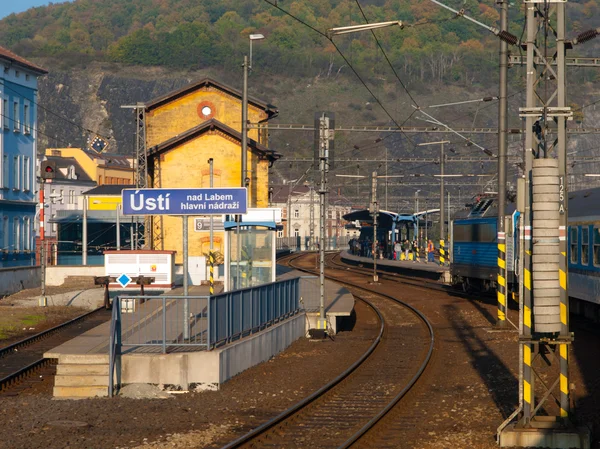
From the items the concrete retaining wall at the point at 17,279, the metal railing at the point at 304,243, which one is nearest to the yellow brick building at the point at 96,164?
the metal railing at the point at 304,243

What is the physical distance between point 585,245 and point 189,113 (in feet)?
151

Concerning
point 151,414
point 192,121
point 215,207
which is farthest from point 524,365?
point 192,121

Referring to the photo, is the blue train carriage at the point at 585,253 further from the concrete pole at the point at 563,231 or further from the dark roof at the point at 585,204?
the concrete pole at the point at 563,231

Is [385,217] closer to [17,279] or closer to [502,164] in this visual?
[17,279]

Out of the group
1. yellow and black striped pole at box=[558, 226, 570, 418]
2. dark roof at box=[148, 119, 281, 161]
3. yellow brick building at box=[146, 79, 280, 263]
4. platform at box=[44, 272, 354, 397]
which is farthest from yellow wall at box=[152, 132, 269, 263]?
yellow and black striped pole at box=[558, 226, 570, 418]

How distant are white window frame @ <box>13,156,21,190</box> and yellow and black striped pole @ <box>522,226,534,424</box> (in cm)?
4569

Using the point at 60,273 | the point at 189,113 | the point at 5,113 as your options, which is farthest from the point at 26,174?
the point at 189,113

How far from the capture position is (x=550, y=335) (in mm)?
11906

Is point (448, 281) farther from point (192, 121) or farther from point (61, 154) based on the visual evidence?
point (61, 154)

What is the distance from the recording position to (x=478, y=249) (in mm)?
34375

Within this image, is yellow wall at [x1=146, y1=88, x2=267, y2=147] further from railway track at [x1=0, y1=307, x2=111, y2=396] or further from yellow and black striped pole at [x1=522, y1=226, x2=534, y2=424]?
yellow and black striped pole at [x1=522, y1=226, x2=534, y2=424]

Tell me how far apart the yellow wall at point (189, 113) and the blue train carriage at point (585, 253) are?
42.3 m

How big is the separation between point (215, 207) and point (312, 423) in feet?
19.0

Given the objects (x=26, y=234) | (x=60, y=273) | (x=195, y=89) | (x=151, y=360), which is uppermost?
(x=195, y=89)
